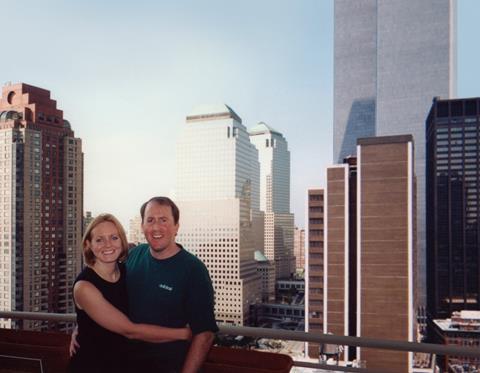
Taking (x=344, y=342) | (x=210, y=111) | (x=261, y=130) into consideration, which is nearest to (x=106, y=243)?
(x=344, y=342)

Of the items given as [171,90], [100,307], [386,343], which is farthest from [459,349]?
[171,90]

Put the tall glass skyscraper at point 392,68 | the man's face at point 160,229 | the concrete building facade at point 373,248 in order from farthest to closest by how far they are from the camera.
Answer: the tall glass skyscraper at point 392,68, the concrete building facade at point 373,248, the man's face at point 160,229

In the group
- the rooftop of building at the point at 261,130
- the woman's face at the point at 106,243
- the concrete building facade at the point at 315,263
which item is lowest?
the concrete building facade at the point at 315,263

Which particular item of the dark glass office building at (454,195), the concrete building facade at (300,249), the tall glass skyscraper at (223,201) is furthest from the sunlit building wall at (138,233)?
the dark glass office building at (454,195)

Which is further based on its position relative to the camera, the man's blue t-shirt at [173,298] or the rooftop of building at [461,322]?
the rooftop of building at [461,322]

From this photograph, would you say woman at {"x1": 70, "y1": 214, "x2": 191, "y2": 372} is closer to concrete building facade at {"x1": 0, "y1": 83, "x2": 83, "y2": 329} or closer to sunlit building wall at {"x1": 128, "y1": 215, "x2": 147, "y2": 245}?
sunlit building wall at {"x1": 128, "y1": 215, "x2": 147, "y2": 245}

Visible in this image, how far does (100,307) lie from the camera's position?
3.25ft

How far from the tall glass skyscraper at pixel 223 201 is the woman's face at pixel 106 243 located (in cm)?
1648

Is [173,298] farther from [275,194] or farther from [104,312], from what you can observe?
[275,194]

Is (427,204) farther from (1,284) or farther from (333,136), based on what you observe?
(1,284)

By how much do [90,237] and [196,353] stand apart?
1.36 ft

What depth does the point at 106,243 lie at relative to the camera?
1.08m

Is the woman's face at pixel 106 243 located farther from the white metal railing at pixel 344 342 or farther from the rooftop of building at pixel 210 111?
the rooftop of building at pixel 210 111

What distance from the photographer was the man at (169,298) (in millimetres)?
1048
